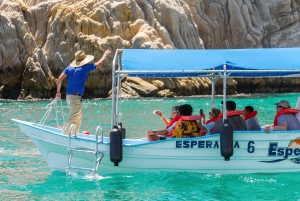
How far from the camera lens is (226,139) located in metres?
10.9

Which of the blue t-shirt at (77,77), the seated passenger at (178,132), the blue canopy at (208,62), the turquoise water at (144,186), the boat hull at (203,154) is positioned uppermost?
the blue canopy at (208,62)

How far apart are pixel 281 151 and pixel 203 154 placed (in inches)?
64.8

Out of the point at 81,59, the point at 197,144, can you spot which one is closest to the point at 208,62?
the point at 197,144

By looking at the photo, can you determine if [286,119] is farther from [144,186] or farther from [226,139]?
[144,186]

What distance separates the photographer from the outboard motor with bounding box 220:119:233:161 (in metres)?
10.8

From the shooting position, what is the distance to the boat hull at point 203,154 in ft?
36.7

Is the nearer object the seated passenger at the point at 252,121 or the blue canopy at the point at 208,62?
the blue canopy at the point at 208,62

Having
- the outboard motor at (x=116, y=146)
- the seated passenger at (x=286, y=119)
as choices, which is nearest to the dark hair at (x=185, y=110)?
the outboard motor at (x=116, y=146)

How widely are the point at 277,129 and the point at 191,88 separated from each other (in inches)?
1413

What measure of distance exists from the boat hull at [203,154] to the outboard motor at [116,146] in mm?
232

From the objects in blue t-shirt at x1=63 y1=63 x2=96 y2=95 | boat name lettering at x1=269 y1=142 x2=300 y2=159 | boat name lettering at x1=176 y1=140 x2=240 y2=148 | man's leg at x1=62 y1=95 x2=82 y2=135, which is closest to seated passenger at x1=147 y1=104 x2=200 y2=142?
boat name lettering at x1=176 y1=140 x2=240 y2=148

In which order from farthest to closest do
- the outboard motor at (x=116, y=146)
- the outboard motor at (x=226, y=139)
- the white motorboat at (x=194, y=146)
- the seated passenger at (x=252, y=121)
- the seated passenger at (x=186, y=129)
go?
the seated passenger at (x=252, y=121)
the seated passenger at (x=186, y=129)
the white motorboat at (x=194, y=146)
the outboard motor at (x=116, y=146)
the outboard motor at (x=226, y=139)

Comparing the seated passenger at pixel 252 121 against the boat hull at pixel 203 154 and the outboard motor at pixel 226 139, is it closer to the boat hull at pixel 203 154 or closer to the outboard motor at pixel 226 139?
the boat hull at pixel 203 154

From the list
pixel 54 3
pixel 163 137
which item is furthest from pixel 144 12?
pixel 163 137
